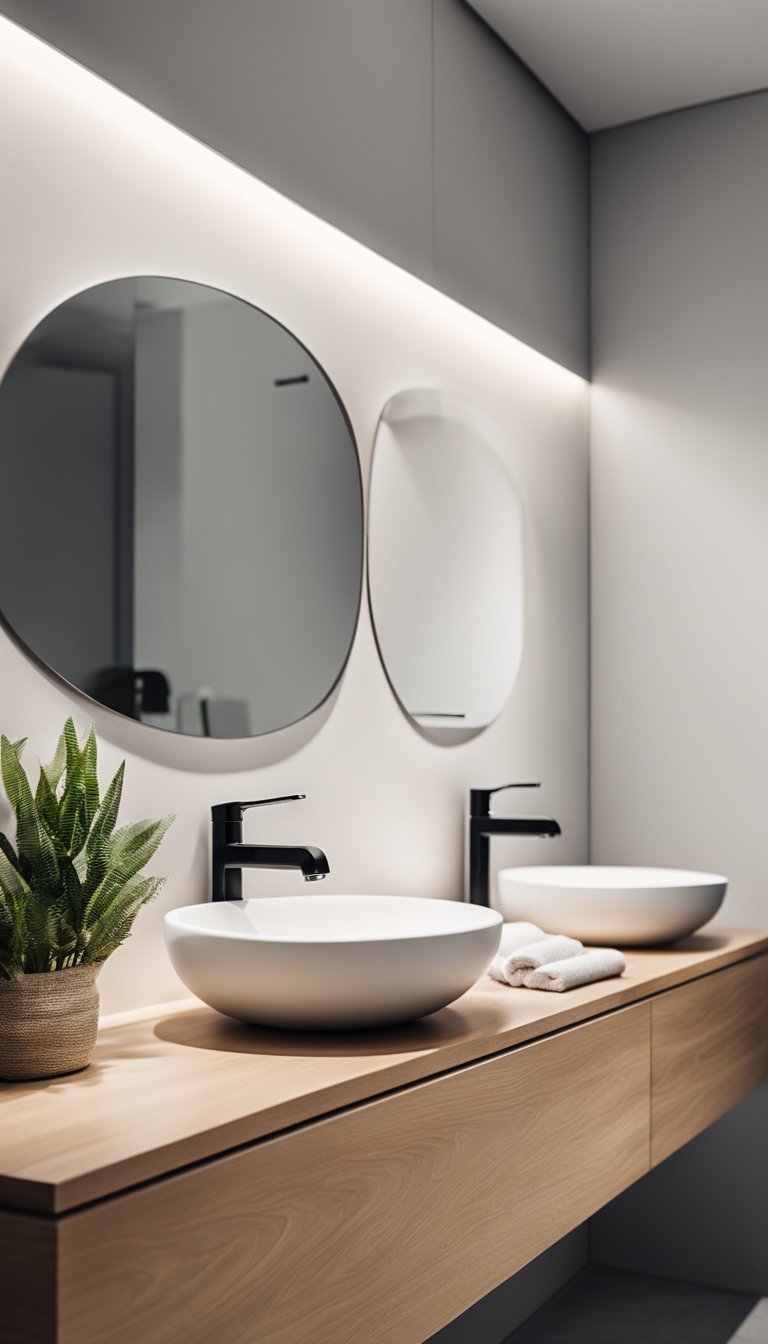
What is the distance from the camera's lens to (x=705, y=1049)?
2.24m

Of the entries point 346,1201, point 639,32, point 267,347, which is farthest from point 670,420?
point 346,1201

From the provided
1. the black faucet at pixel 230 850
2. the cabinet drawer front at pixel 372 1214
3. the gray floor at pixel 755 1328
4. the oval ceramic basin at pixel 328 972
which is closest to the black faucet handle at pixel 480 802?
the cabinet drawer front at pixel 372 1214

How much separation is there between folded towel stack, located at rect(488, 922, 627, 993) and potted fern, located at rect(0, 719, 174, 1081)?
721mm

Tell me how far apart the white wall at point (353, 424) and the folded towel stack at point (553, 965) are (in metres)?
0.33

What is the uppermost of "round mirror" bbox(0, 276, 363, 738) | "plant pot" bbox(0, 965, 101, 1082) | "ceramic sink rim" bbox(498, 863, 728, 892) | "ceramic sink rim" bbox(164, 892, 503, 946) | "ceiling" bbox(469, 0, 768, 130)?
"ceiling" bbox(469, 0, 768, 130)

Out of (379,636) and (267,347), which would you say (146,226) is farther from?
(379,636)

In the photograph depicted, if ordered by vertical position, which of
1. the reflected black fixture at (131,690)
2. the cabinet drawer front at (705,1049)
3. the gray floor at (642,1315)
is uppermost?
the reflected black fixture at (131,690)

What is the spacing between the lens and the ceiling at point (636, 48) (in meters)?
2.60

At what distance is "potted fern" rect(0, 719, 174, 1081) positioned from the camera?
4.17 ft

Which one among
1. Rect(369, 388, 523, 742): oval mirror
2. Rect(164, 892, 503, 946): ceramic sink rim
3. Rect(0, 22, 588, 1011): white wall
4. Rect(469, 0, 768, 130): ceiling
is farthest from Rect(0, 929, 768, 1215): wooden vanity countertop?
Rect(469, 0, 768, 130): ceiling

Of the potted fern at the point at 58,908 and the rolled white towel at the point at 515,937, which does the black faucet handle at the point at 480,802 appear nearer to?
the rolled white towel at the point at 515,937

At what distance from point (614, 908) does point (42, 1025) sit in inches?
48.9

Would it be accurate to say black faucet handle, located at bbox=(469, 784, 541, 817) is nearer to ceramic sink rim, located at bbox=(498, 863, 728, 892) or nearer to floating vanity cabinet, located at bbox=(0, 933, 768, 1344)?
ceramic sink rim, located at bbox=(498, 863, 728, 892)

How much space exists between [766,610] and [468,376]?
878 millimetres
